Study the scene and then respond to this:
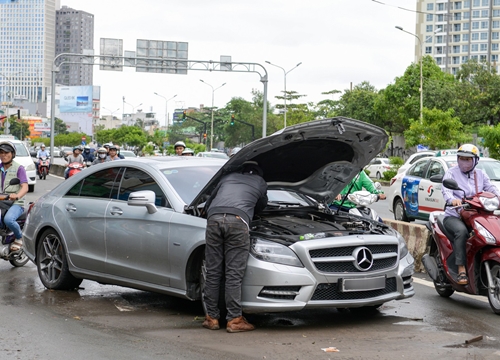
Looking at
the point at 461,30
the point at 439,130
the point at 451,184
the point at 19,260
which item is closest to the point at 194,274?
the point at 451,184

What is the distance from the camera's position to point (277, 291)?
6.65 metres

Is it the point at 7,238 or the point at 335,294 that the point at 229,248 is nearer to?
the point at 335,294

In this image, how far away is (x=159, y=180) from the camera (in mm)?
7793

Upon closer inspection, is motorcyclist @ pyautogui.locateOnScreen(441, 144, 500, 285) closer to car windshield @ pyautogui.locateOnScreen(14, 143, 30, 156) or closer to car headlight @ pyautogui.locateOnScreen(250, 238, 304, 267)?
car headlight @ pyautogui.locateOnScreen(250, 238, 304, 267)

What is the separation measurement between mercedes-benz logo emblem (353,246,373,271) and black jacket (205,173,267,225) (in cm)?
96

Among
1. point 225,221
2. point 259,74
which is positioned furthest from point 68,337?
point 259,74

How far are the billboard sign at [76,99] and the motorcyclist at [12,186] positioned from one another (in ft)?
480

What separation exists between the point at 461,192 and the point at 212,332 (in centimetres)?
320

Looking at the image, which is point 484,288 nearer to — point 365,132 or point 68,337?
point 365,132

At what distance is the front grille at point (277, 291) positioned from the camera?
262 inches

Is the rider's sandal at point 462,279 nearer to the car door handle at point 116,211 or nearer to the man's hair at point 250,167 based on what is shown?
the man's hair at point 250,167

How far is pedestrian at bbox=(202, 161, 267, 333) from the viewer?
6.68 meters

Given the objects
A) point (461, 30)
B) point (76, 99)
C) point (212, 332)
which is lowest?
point (212, 332)

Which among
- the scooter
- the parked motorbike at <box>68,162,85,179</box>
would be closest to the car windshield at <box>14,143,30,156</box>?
the parked motorbike at <box>68,162,85,179</box>
